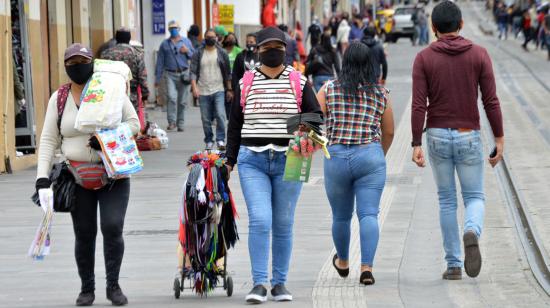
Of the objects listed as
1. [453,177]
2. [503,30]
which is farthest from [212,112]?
[503,30]

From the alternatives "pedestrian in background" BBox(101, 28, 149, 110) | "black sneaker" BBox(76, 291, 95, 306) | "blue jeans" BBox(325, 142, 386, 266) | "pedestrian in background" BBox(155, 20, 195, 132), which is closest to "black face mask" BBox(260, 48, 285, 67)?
"blue jeans" BBox(325, 142, 386, 266)

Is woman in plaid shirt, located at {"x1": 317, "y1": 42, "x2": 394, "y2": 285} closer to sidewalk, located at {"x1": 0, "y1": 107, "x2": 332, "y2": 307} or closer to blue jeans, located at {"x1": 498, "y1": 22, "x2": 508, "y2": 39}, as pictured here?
sidewalk, located at {"x1": 0, "y1": 107, "x2": 332, "y2": 307}

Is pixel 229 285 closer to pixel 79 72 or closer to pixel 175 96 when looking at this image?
pixel 79 72

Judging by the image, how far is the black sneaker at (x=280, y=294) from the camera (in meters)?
8.16

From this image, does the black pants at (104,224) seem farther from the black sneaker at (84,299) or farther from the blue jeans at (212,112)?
the blue jeans at (212,112)

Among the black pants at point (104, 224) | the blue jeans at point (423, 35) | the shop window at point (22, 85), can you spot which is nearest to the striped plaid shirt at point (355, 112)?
the black pants at point (104, 224)

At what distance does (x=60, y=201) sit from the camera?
8.08 m

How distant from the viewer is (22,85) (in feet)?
59.7

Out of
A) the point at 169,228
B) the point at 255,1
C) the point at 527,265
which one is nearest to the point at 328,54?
the point at 169,228

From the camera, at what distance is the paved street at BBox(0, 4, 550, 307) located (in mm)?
8430

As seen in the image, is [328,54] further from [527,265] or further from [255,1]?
[255,1]

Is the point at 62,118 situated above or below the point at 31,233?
above

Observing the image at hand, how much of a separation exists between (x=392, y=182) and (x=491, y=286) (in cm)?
651

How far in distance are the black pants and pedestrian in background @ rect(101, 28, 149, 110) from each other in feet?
32.0
